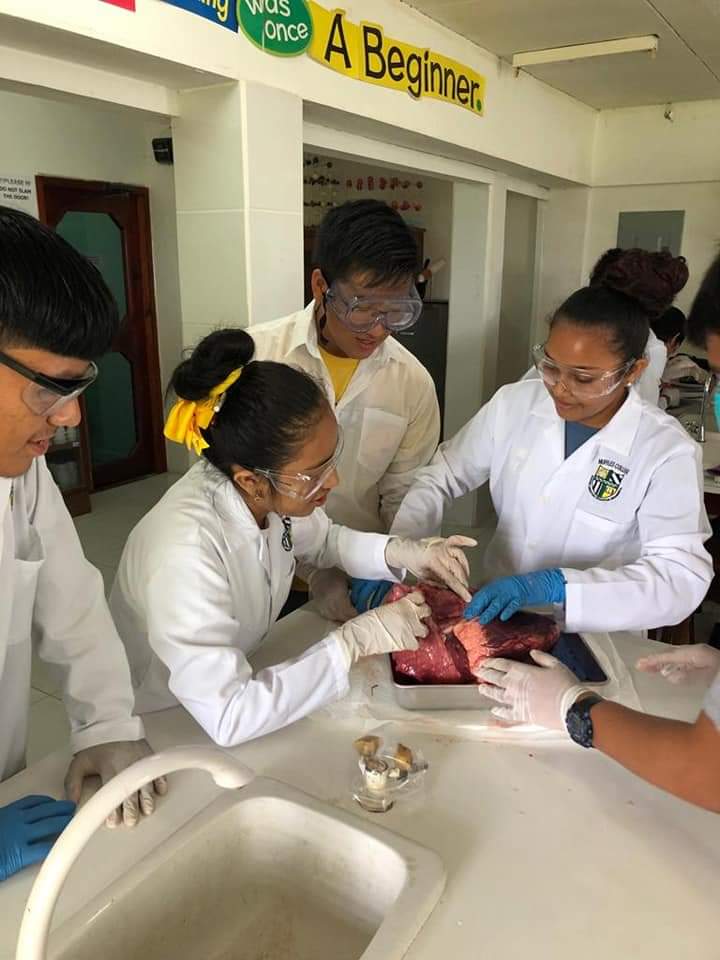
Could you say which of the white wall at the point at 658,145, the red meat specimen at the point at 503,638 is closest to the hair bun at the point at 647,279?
the red meat specimen at the point at 503,638

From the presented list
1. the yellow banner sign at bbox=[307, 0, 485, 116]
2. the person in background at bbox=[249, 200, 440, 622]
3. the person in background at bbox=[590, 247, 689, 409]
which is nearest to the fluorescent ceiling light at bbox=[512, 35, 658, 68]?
the yellow banner sign at bbox=[307, 0, 485, 116]

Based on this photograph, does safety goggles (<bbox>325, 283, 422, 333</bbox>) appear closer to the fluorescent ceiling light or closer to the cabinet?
the fluorescent ceiling light

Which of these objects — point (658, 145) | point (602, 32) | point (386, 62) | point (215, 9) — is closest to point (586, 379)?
point (215, 9)

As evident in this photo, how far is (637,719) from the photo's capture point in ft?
3.57

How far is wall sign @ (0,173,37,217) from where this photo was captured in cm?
451

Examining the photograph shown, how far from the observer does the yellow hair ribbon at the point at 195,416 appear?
138cm

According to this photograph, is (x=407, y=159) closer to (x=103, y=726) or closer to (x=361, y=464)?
(x=361, y=464)

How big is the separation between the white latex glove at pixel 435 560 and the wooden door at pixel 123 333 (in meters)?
4.09

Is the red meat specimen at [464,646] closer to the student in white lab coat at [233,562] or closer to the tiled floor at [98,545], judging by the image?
the student in white lab coat at [233,562]

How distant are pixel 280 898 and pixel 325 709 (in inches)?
12.9

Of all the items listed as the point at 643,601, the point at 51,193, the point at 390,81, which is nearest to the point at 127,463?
the point at 51,193

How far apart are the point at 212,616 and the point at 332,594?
21.1 inches

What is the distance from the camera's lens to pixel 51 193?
4.86 meters

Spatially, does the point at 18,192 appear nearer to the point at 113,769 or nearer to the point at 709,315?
the point at 113,769
